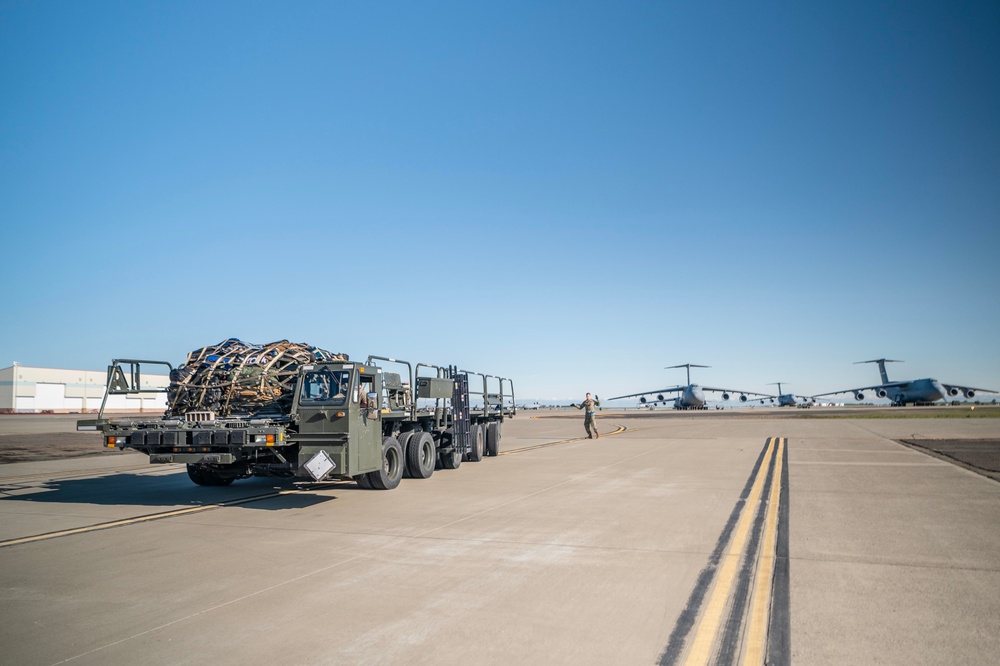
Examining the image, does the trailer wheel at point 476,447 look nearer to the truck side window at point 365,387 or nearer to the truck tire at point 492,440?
the truck tire at point 492,440

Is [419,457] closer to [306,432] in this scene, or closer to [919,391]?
[306,432]

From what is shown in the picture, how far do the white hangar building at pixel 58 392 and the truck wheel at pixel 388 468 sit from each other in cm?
6021

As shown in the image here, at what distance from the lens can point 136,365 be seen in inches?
415

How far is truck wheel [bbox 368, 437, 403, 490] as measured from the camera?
35.6 ft

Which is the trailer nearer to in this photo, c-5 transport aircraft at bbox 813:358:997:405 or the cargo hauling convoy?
the cargo hauling convoy

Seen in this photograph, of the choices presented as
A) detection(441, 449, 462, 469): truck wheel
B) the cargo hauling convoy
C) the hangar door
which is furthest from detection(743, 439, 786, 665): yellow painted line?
the hangar door

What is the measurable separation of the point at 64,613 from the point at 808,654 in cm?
510

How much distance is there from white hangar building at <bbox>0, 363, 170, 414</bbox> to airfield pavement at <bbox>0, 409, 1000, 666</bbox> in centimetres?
6216

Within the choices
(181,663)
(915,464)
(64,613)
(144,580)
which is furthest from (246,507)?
(915,464)

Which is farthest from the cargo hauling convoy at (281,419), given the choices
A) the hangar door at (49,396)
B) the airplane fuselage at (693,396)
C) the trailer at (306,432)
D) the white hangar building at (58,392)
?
the hangar door at (49,396)

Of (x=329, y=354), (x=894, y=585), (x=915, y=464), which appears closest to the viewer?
(x=894, y=585)

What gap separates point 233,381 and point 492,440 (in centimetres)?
875

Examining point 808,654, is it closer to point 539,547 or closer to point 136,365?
point 539,547

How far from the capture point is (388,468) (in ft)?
36.4
